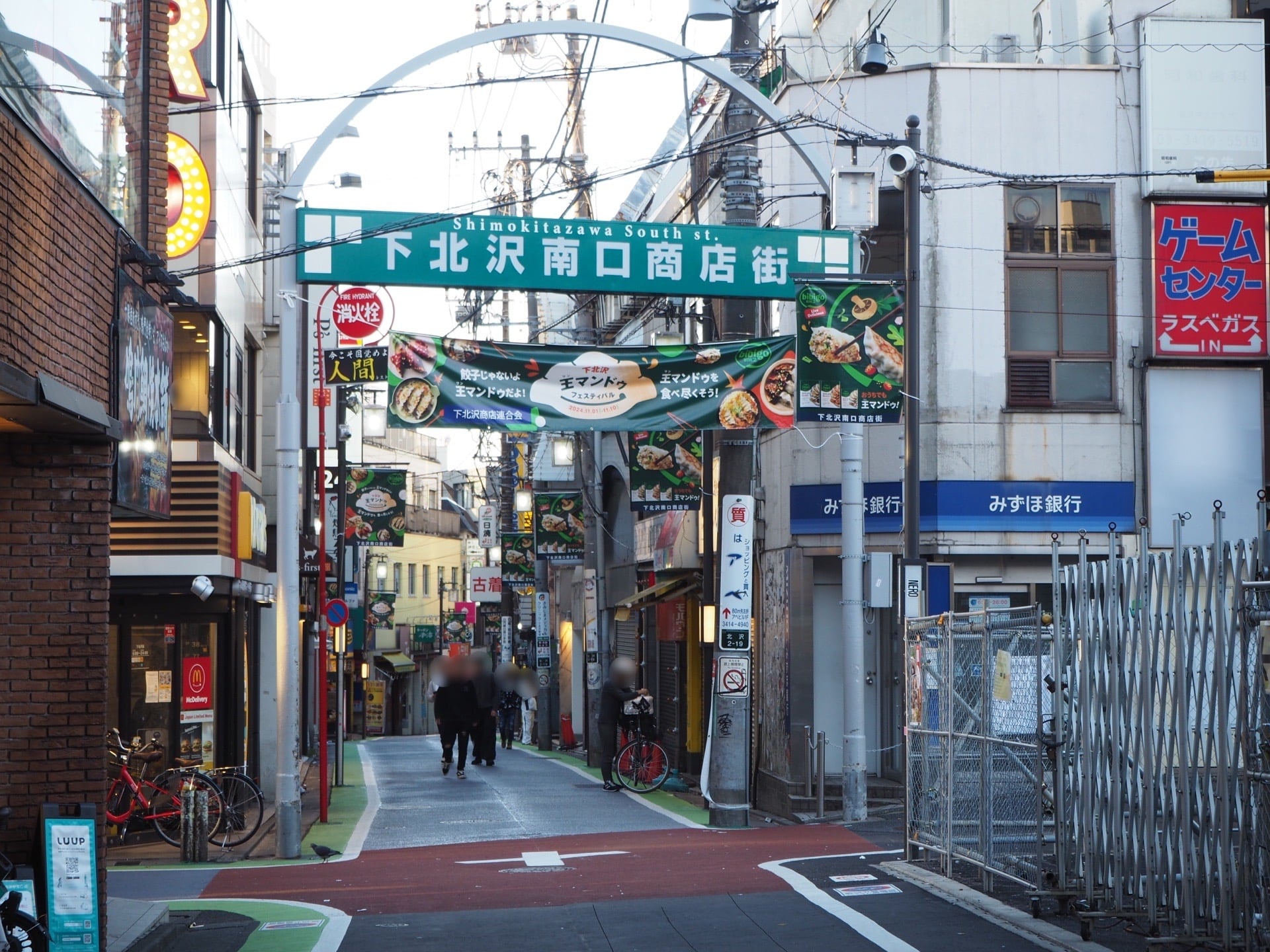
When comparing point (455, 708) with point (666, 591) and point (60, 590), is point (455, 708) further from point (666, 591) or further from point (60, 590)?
point (60, 590)

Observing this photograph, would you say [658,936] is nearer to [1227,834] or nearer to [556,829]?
[1227,834]

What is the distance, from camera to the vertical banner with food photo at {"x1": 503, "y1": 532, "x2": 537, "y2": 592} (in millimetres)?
42906

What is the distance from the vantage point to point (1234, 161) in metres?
20.5

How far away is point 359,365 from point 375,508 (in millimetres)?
10998

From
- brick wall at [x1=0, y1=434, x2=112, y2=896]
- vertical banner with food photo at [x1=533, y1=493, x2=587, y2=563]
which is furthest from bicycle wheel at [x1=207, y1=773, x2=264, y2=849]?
vertical banner with food photo at [x1=533, y1=493, x2=587, y2=563]

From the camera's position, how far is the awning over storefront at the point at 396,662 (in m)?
67.6

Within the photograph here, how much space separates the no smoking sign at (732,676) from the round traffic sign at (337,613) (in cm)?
724

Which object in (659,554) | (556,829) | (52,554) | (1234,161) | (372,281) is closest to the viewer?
(52,554)

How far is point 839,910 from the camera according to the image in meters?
11.2

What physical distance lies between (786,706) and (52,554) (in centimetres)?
1297

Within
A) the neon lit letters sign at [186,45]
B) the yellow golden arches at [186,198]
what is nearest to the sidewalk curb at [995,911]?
the yellow golden arches at [186,198]

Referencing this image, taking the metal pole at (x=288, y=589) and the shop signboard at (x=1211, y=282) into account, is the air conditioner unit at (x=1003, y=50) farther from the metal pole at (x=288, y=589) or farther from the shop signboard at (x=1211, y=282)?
the metal pole at (x=288, y=589)

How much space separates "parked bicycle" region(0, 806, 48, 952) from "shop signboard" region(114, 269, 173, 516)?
3.13m

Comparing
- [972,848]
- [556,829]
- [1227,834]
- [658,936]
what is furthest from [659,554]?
[1227,834]
